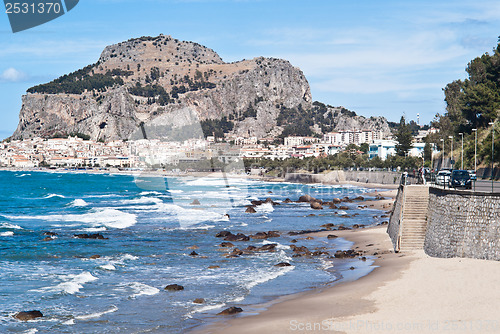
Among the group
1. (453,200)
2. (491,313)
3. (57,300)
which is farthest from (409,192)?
(57,300)

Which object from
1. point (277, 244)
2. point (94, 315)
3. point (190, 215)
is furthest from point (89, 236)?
point (94, 315)

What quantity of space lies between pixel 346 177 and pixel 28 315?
115 metres

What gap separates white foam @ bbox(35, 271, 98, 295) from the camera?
73.5 feet

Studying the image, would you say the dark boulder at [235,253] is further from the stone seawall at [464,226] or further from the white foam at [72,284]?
the stone seawall at [464,226]

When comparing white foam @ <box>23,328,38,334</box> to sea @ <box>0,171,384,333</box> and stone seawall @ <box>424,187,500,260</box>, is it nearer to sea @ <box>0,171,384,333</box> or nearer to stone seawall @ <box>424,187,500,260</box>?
sea @ <box>0,171,384,333</box>

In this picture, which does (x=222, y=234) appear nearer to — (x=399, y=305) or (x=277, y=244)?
(x=277, y=244)

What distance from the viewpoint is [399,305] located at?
18047mm

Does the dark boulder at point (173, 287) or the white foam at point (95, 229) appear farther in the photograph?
the white foam at point (95, 229)

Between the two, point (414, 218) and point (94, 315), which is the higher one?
point (414, 218)

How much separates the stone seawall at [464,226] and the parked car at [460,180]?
2.05 meters

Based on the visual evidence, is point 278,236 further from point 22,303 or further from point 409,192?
point 22,303

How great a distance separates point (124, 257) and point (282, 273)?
990 centimetres

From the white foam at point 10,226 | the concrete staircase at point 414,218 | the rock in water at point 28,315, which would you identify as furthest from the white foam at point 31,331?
the white foam at point 10,226

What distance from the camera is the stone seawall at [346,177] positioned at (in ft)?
369
